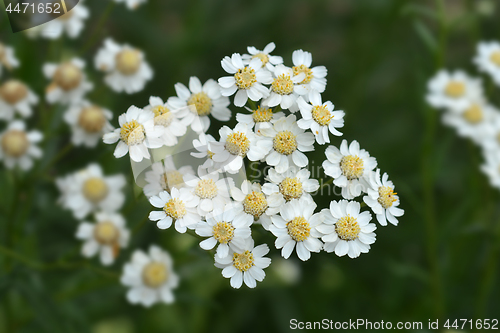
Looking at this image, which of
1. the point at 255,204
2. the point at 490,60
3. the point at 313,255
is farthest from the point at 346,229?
the point at 490,60

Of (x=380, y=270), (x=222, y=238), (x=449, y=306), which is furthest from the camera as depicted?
(x=380, y=270)

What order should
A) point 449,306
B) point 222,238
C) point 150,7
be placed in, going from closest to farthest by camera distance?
point 222,238, point 449,306, point 150,7

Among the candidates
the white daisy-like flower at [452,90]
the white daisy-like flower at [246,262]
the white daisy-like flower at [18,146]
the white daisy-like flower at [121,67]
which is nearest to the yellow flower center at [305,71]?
the white daisy-like flower at [246,262]

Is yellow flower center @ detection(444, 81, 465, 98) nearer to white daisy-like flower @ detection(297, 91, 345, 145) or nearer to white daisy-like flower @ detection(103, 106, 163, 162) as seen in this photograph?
white daisy-like flower @ detection(297, 91, 345, 145)

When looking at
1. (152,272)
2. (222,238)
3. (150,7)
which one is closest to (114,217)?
(152,272)

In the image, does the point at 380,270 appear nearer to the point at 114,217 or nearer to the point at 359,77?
the point at 359,77

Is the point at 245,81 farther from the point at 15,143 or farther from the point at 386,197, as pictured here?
the point at 15,143

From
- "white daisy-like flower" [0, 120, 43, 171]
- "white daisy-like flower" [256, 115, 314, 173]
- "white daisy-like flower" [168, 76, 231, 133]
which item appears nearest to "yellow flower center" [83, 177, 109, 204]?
"white daisy-like flower" [0, 120, 43, 171]

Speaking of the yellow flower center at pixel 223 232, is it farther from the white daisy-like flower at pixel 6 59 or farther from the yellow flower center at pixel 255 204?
the white daisy-like flower at pixel 6 59
